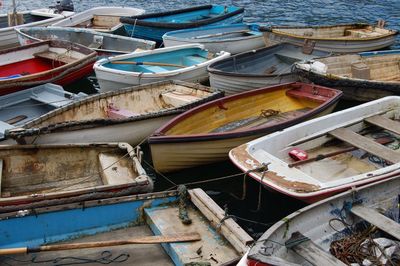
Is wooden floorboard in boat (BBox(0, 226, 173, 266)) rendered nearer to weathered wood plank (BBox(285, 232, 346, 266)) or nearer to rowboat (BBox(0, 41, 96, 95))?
weathered wood plank (BBox(285, 232, 346, 266))

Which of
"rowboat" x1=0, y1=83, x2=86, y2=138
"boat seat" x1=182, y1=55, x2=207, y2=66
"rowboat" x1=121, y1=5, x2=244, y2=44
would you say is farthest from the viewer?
"rowboat" x1=121, y1=5, x2=244, y2=44

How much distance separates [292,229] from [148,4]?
23.1 meters

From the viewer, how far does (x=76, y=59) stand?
43.2 feet

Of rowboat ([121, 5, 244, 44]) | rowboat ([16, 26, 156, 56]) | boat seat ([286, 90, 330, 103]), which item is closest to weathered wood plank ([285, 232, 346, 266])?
boat seat ([286, 90, 330, 103])

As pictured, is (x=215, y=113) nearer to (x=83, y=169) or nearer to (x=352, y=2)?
(x=83, y=169)

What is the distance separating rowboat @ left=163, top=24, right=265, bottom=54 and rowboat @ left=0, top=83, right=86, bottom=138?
435 cm

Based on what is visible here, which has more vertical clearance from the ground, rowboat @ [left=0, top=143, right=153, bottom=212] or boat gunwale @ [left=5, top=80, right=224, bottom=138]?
boat gunwale @ [left=5, top=80, right=224, bottom=138]

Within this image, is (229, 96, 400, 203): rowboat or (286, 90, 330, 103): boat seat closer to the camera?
(229, 96, 400, 203): rowboat

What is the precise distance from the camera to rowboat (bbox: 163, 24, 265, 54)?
46.4 feet

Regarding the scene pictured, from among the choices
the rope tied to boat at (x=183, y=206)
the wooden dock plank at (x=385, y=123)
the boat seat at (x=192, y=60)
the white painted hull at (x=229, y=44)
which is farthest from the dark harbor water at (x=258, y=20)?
the boat seat at (x=192, y=60)

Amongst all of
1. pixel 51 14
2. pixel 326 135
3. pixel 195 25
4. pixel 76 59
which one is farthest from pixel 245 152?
pixel 51 14

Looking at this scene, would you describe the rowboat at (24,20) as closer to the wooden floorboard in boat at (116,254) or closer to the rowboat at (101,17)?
the rowboat at (101,17)

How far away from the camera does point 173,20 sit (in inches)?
684

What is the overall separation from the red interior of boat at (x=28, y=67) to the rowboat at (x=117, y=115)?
153 inches
